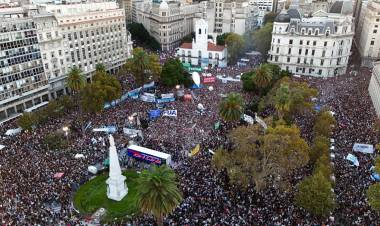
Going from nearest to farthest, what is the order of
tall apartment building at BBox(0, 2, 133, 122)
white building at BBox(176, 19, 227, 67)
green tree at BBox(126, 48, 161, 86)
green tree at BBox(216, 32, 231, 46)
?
tall apartment building at BBox(0, 2, 133, 122)
green tree at BBox(126, 48, 161, 86)
white building at BBox(176, 19, 227, 67)
green tree at BBox(216, 32, 231, 46)

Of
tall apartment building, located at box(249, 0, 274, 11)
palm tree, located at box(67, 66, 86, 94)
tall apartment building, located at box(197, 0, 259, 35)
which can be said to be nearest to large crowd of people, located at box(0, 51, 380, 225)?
palm tree, located at box(67, 66, 86, 94)

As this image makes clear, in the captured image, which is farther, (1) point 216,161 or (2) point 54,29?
(2) point 54,29

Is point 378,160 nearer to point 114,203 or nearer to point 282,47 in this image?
point 114,203

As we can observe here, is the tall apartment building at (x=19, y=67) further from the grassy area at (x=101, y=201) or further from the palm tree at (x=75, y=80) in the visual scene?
the grassy area at (x=101, y=201)

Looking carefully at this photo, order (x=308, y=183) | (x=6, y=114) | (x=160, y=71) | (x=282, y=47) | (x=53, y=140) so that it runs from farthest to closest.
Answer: (x=282, y=47) → (x=160, y=71) → (x=6, y=114) → (x=53, y=140) → (x=308, y=183)

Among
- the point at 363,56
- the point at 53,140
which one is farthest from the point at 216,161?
the point at 363,56

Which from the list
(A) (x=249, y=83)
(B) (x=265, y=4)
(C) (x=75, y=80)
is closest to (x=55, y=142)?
(C) (x=75, y=80)

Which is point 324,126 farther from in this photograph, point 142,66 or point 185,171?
point 142,66

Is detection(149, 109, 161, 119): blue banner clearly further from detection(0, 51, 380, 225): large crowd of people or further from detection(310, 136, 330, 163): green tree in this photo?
detection(310, 136, 330, 163): green tree
